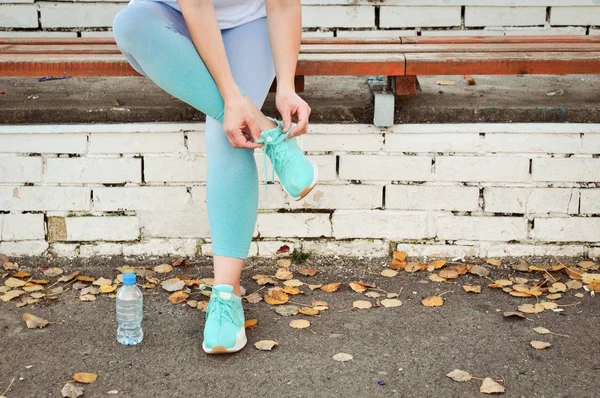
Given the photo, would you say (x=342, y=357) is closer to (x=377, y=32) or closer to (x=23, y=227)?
(x=23, y=227)

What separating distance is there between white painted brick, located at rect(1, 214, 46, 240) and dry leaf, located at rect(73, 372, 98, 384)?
1.00 meters

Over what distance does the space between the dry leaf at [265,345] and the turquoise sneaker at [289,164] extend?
48cm

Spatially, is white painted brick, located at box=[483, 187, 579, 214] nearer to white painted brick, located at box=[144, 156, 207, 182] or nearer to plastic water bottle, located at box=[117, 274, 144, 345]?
white painted brick, located at box=[144, 156, 207, 182]

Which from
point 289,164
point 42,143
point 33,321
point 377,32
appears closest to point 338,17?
point 377,32

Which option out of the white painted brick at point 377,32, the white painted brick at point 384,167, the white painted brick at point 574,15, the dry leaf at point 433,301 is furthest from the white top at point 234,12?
the white painted brick at point 574,15

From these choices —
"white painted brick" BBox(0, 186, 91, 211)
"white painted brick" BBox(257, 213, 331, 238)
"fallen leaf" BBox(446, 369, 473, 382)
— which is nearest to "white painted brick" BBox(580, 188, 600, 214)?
"white painted brick" BBox(257, 213, 331, 238)

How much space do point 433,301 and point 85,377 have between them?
1.25 metres

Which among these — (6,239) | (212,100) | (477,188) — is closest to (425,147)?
(477,188)

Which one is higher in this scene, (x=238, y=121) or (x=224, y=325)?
(x=238, y=121)

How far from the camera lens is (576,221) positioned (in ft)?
10.8

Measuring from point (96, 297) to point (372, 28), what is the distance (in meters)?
1.96

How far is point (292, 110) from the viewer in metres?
2.63

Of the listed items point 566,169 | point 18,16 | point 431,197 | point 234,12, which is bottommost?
point 431,197

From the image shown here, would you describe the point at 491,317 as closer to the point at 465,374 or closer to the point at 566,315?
the point at 566,315
